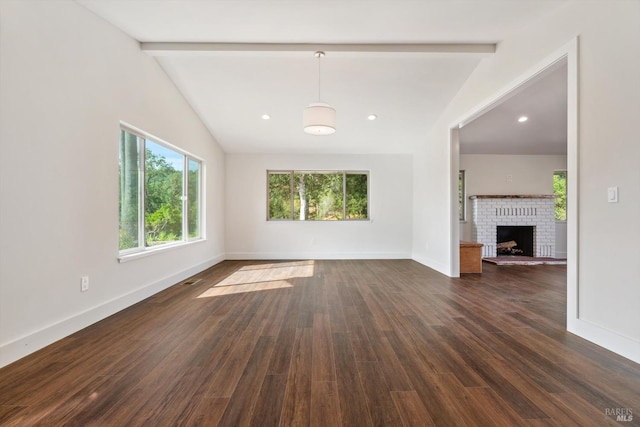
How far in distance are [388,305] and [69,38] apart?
3921 millimetres

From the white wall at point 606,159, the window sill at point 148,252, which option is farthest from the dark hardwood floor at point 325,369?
the window sill at point 148,252

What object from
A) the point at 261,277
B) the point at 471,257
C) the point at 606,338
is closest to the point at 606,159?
the point at 606,338

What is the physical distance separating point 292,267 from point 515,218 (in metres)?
5.28

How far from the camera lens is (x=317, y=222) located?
6.88 metres

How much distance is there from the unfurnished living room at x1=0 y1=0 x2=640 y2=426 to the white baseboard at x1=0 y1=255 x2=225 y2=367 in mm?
17

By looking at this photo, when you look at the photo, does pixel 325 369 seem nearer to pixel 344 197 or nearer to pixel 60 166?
pixel 60 166

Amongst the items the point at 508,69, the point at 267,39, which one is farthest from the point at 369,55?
the point at 508,69

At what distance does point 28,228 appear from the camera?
2.20 meters

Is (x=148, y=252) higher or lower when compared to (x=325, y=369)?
higher

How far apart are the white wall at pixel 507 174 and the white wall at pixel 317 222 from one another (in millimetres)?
1550

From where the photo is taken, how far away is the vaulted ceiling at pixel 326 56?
291cm

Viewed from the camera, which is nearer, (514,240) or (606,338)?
(606,338)

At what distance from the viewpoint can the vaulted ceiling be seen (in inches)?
115

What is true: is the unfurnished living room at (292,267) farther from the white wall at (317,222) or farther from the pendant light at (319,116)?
the white wall at (317,222)
